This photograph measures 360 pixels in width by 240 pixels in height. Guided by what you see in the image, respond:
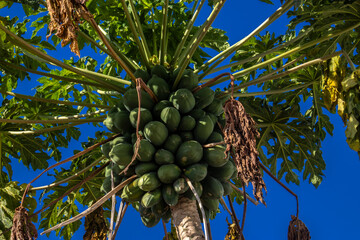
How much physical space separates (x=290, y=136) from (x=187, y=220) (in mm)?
2670

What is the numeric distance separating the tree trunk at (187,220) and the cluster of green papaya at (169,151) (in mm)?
62

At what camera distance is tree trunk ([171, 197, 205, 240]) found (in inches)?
110

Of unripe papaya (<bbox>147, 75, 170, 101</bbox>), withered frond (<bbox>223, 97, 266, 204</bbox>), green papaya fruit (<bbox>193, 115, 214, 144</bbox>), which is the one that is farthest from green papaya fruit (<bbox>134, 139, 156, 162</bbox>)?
withered frond (<bbox>223, 97, 266, 204</bbox>)

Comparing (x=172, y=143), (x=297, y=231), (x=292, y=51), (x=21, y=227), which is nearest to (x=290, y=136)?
(x=292, y=51)

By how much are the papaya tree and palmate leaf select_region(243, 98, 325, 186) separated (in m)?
0.01

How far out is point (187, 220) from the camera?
289cm

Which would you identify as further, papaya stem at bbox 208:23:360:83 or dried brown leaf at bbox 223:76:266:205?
papaya stem at bbox 208:23:360:83

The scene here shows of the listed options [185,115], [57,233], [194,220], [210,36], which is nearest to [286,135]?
[210,36]

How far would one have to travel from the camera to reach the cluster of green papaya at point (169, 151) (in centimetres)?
300

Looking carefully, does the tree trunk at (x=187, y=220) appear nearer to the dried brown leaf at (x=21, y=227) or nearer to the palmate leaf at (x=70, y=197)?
the dried brown leaf at (x=21, y=227)

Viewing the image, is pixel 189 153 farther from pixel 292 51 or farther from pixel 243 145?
pixel 292 51

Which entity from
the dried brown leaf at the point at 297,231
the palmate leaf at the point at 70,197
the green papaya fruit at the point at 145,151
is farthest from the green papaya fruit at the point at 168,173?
the palmate leaf at the point at 70,197

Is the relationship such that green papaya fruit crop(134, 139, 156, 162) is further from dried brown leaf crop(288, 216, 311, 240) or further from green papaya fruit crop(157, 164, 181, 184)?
dried brown leaf crop(288, 216, 311, 240)

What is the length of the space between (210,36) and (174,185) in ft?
8.64
